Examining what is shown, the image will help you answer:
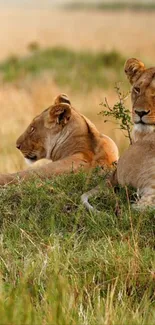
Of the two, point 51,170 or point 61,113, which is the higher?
point 61,113

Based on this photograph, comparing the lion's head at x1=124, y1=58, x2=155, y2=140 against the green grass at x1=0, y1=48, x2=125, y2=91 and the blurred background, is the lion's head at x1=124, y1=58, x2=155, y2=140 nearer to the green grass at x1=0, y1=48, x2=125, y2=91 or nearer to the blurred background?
the blurred background

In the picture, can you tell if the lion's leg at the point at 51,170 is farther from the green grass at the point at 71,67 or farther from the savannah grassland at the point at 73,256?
the green grass at the point at 71,67

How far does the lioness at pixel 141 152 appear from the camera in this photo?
536 centimetres

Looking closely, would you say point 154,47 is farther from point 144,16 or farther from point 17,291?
point 17,291

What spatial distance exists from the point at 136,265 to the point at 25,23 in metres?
34.3

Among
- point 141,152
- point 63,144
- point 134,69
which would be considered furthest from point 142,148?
point 63,144

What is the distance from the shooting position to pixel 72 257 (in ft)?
15.7

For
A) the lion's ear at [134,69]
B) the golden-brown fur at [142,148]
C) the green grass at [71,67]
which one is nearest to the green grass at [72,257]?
the golden-brown fur at [142,148]

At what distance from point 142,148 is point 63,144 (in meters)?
1.31

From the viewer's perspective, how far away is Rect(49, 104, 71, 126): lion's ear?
6641 millimetres

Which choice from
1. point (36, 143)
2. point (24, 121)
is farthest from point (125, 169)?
point (24, 121)

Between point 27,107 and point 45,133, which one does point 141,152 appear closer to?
point 45,133

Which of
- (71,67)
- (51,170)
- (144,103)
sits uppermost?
(144,103)

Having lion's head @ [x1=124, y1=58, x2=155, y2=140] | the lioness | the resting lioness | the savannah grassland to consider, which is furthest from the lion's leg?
lion's head @ [x1=124, y1=58, x2=155, y2=140]
